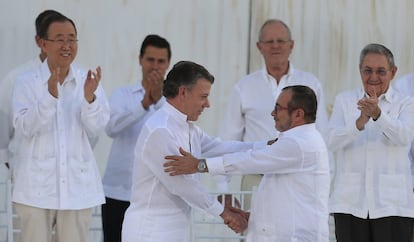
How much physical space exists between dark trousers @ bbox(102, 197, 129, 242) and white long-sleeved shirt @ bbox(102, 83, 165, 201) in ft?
0.11

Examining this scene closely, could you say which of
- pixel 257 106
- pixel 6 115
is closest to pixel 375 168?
pixel 257 106

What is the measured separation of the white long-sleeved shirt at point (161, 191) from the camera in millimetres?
4645

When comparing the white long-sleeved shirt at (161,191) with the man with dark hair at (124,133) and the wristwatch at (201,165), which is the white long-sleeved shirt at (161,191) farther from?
the man with dark hair at (124,133)

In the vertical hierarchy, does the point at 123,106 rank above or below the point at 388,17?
below

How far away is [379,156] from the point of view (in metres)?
5.69

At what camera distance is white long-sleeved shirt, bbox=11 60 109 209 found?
5.18m

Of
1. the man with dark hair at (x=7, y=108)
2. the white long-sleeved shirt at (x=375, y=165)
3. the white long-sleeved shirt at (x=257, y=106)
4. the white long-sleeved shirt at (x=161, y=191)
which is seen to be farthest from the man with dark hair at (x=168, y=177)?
the white long-sleeved shirt at (x=257, y=106)

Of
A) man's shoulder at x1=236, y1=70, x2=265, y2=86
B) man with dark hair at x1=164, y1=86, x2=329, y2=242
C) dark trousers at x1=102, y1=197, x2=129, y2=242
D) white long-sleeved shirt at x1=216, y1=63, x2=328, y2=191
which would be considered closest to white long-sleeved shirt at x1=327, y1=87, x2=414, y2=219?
white long-sleeved shirt at x1=216, y1=63, x2=328, y2=191

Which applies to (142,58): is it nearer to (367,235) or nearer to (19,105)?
(19,105)

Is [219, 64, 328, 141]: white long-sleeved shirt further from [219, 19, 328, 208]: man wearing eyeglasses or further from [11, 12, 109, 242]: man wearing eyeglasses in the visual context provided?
[11, 12, 109, 242]: man wearing eyeglasses

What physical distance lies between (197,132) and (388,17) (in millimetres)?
2677

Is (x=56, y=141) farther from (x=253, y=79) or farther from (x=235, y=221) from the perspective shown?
(x=253, y=79)

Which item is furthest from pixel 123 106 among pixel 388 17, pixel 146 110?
pixel 388 17

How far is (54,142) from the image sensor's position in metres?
5.24
